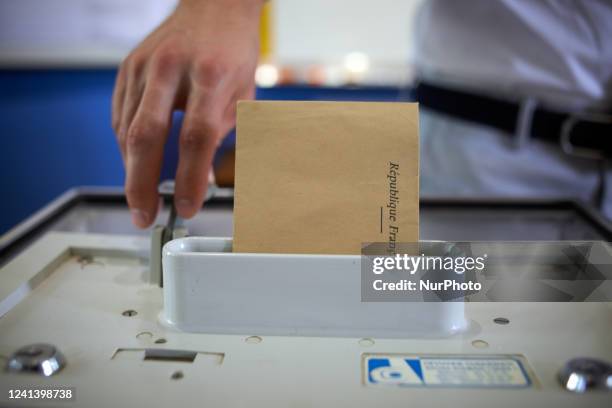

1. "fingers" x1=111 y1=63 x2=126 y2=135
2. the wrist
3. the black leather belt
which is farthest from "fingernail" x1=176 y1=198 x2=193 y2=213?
the black leather belt

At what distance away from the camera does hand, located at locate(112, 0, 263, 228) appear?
2.17ft

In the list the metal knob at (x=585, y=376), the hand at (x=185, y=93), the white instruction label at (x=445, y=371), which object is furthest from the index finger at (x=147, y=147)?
the metal knob at (x=585, y=376)

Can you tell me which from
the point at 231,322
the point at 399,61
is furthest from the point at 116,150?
the point at 231,322

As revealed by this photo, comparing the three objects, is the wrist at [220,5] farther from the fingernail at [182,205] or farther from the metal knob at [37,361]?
the metal knob at [37,361]

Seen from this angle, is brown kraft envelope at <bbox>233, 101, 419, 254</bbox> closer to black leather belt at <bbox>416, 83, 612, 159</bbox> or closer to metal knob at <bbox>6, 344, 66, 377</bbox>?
metal knob at <bbox>6, 344, 66, 377</bbox>

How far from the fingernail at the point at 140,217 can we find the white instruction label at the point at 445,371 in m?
0.33

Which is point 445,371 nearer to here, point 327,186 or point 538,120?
point 327,186

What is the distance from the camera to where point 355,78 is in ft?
9.79

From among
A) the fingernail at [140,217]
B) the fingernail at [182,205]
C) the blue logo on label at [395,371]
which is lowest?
the blue logo on label at [395,371]

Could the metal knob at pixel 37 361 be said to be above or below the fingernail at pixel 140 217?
below

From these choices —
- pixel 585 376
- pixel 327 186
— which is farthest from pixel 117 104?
pixel 585 376

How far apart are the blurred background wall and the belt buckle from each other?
1.90m

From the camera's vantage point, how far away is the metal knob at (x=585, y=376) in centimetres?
43

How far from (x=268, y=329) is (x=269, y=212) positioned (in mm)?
104
